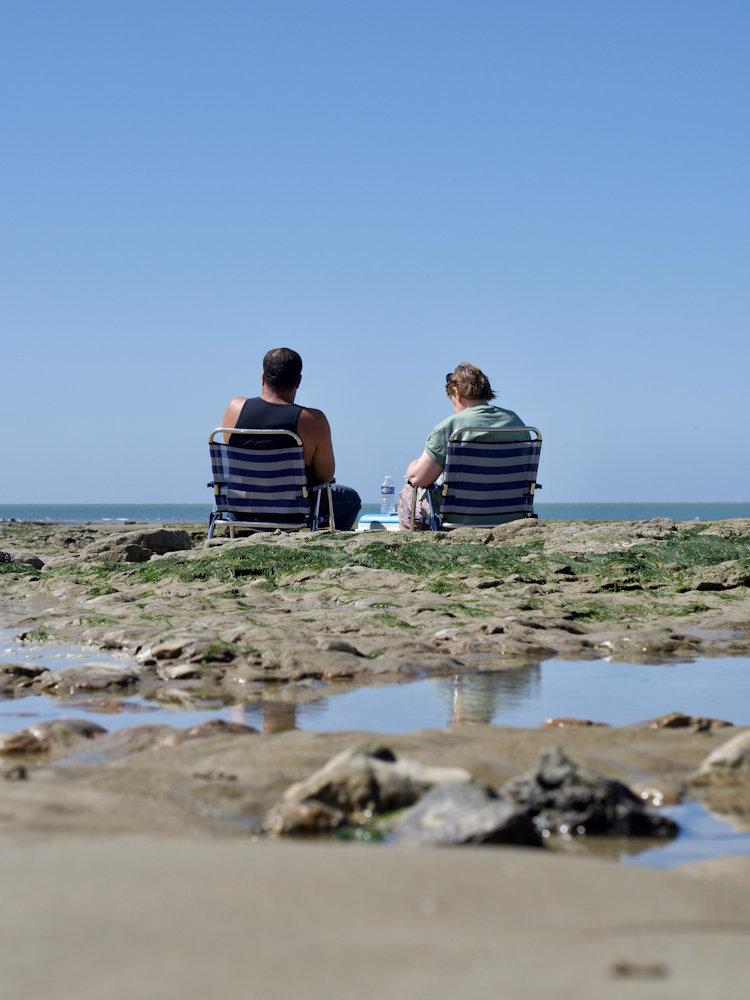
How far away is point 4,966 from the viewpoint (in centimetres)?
153

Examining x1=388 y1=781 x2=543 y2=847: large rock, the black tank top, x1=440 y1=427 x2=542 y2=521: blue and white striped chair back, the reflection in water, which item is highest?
the black tank top

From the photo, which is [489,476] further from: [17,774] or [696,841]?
[696,841]

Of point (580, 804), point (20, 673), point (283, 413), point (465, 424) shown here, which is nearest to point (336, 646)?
point (20, 673)

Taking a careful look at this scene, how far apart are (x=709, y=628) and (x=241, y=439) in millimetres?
5116

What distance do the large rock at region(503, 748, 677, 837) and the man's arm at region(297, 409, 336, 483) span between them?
25.9 feet

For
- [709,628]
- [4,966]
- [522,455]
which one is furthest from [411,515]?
[4,966]

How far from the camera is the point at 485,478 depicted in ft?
35.3

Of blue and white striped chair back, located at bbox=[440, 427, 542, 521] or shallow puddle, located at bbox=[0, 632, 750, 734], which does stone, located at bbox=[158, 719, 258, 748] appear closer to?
shallow puddle, located at bbox=[0, 632, 750, 734]

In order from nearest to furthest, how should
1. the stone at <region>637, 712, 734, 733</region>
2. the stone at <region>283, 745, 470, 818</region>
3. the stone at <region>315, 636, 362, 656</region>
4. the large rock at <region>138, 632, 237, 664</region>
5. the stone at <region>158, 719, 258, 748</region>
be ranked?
the stone at <region>283, 745, 470, 818</region> → the stone at <region>158, 719, 258, 748</region> → the stone at <region>637, 712, 734, 733</region> → the large rock at <region>138, 632, 237, 664</region> → the stone at <region>315, 636, 362, 656</region>

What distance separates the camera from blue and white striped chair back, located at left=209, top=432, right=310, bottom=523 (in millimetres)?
10344

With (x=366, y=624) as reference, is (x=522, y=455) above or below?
above

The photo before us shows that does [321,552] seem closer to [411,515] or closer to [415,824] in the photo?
[411,515]

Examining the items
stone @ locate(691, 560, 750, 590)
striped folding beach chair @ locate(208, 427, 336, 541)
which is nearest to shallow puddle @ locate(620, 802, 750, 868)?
stone @ locate(691, 560, 750, 590)

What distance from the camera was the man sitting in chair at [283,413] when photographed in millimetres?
10234
